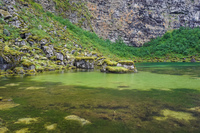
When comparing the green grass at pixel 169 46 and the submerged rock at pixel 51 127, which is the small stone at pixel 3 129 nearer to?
the submerged rock at pixel 51 127

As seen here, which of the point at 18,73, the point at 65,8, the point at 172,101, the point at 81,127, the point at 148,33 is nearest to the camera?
the point at 81,127

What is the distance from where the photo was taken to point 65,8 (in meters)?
74.8

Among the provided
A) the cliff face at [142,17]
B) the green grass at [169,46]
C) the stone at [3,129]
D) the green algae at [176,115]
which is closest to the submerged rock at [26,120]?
the stone at [3,129]

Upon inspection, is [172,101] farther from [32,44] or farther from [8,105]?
[32,44]

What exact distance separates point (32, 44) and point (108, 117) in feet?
105

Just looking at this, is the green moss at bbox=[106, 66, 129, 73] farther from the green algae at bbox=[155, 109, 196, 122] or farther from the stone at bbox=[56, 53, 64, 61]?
the green algae at bbox=[155, 109, 196, 122]

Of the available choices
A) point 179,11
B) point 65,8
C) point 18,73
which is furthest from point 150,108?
point 179,11

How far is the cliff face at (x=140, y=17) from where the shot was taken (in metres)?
101

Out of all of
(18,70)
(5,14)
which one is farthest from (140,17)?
(18,70)

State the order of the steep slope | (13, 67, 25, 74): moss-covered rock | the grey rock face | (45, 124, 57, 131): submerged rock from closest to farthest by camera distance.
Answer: (45, 124, 57, 131): submerged rock → (13, 67, 25, 74): moss-covered rock → the steep slope → the grey rock face

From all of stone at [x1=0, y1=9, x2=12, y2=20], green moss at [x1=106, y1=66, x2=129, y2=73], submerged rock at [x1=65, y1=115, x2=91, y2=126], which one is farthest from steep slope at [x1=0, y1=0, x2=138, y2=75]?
submerged rock at [x1=65, y1=115, x2=91, y2=126]

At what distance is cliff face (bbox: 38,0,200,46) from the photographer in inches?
3979

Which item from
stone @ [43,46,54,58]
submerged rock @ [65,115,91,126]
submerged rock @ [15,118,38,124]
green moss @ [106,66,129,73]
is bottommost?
submerged rock @ [65,115,91,126]

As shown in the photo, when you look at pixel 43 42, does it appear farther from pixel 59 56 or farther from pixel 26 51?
pixel 26 51
